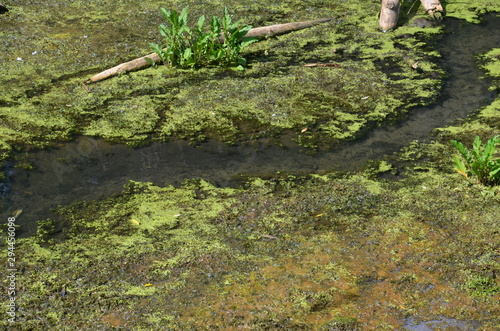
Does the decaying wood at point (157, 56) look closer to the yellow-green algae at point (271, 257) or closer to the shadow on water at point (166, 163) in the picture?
the shadow on water at point (166, 163)

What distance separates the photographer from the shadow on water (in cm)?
304

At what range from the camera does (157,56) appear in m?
4.61

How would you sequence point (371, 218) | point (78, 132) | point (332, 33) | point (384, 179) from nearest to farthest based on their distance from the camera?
point (371, 218)
point (384, 179)
point (78, 132)
point (332, 33)

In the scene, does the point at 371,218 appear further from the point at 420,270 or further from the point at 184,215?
the point at 184,215

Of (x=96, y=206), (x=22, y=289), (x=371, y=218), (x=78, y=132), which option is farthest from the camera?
(x=78, y=132)

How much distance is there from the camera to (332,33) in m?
5.26

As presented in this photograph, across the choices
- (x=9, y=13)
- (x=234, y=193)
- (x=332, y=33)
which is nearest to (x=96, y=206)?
(x=234, y=193)

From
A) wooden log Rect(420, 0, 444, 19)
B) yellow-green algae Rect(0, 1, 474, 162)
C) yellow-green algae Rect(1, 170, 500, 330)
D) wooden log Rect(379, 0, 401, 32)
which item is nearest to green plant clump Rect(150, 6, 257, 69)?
yellow-green algae Rect(0, 1, 474, 162)

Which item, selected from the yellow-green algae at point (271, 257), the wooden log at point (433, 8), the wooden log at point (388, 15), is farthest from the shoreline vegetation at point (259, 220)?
the wooden log at point (433, 8)

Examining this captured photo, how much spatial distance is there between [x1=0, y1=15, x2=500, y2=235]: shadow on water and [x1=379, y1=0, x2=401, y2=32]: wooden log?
61.9 inches

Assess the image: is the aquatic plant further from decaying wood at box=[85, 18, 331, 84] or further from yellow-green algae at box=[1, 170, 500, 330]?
decaying wood at box=[85, 18, 331, 84]

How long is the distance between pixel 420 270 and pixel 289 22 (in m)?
3.70

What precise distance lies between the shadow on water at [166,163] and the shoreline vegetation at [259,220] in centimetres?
11

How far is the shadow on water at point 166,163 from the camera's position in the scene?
3.04 m
